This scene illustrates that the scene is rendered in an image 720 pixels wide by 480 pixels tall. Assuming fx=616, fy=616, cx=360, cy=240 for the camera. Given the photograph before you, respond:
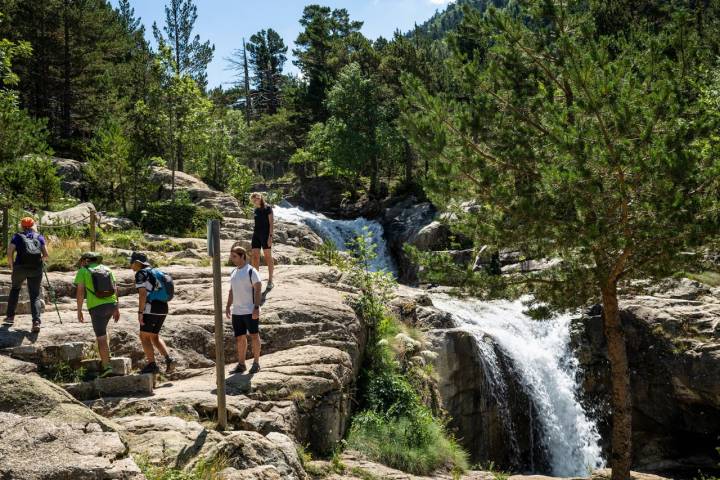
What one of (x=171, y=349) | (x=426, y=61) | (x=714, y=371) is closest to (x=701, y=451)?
(x=714, y=371)

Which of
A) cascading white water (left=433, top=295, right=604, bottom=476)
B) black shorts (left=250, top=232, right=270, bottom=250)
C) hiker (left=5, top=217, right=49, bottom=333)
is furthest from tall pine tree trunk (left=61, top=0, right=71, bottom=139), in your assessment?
hiker (left=5, top=217, right=49, bottom=333)

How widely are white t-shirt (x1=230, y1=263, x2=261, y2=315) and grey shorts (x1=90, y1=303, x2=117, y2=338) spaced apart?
174 centimetres

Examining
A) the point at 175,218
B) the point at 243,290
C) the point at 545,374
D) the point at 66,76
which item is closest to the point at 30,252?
the point at 243,290

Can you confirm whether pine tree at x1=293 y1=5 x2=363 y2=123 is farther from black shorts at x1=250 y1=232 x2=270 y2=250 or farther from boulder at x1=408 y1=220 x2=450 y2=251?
black shorts at x1=250 y1=232 x2=270 y2=250

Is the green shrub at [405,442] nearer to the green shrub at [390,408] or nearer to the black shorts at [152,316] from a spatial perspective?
the green shrub at [390,408]

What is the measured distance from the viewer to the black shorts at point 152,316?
8.74m

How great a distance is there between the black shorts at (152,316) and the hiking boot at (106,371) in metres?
0.66

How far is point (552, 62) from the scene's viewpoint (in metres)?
11.3

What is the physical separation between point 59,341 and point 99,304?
3.40 ft

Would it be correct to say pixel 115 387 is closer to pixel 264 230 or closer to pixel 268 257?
pixel 268 257

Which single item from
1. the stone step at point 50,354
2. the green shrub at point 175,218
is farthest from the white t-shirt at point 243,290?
the green shrub at point 175,218

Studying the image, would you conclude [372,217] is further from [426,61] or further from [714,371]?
[714,371]

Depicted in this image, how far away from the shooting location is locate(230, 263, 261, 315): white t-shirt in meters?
8.90

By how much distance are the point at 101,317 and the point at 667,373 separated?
588 inches
